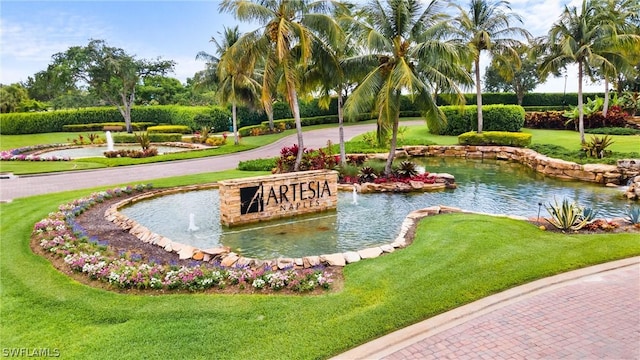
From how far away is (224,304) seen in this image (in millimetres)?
6031

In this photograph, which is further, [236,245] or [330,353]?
[236,245]

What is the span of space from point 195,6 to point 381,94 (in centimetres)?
857

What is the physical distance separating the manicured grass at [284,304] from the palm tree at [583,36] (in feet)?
47.9

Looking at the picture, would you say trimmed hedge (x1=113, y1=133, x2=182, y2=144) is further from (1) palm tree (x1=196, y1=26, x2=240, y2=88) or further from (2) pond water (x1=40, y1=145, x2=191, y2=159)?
(1) palm tree (x1=196, y1=26, x2=240, y2=88)

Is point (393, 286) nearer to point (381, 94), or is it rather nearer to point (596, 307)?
point (596, 307)

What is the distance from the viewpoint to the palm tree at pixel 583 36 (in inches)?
763

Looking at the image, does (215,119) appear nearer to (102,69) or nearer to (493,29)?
(102,69)

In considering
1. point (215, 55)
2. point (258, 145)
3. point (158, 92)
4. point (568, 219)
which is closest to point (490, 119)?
point (258, 145)

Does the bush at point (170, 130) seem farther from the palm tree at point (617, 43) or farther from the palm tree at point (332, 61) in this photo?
the palm tree at point (617, 43)

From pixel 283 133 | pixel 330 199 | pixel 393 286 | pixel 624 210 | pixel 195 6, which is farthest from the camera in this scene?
pixel 283 133

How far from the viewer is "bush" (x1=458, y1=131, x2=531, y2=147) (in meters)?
22.7

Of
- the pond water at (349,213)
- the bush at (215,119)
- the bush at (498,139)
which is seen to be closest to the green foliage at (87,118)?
the bush at (215,119)

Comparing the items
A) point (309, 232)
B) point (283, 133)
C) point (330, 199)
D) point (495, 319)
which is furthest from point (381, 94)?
point (283, 133)

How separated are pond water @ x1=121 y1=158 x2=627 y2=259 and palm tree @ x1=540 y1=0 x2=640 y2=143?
7360mm
